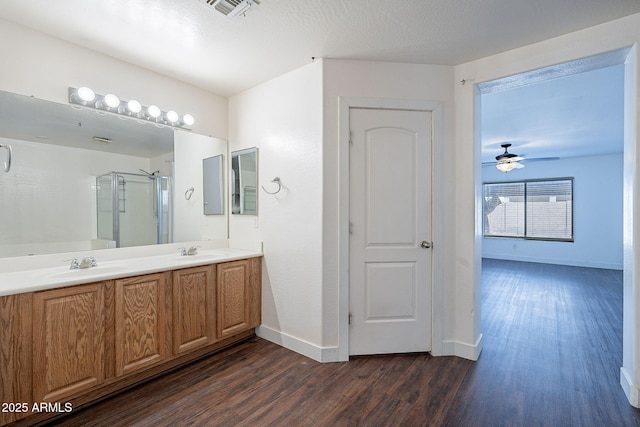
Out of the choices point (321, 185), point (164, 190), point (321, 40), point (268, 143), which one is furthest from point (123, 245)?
point (321, 40)

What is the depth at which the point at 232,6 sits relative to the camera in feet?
5.48

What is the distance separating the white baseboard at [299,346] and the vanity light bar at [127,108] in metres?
2.14

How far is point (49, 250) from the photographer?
194cm

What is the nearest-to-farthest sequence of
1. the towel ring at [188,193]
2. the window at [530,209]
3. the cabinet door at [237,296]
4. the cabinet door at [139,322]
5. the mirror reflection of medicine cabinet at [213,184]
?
the cabinet door at [139,322]
the cabinet door at [237,296]
the towel ring at [188,193]
the mirror reflection of medicine cabinet at [213,184]
the window at [530,209]

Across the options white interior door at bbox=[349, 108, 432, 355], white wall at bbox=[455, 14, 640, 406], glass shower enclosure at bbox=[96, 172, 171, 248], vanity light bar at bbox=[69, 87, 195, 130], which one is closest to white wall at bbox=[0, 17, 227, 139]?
vanity light bar at bbox=[69, 87, 195, 130]

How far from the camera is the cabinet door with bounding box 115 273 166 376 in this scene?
1790 millimetres

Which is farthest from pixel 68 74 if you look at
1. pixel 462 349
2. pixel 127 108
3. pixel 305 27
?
pixel 462 349

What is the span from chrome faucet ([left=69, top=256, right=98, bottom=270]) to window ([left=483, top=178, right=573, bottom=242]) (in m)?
8.20

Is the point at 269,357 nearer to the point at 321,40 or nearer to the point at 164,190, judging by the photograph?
the point at 164,190

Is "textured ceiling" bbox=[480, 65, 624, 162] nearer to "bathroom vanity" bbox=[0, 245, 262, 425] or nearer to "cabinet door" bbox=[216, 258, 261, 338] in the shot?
"cabinet door" bbox=[216, 258, 261, 338]

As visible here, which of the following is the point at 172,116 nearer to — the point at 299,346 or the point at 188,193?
the point at 188,193

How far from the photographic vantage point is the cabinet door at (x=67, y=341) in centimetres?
150

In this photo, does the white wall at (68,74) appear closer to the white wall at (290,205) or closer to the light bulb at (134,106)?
the light bulb at (134,106)

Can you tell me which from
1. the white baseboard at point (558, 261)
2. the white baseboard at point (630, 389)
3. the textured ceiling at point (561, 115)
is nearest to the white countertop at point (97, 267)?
the white baseboard at point (630, 389)
